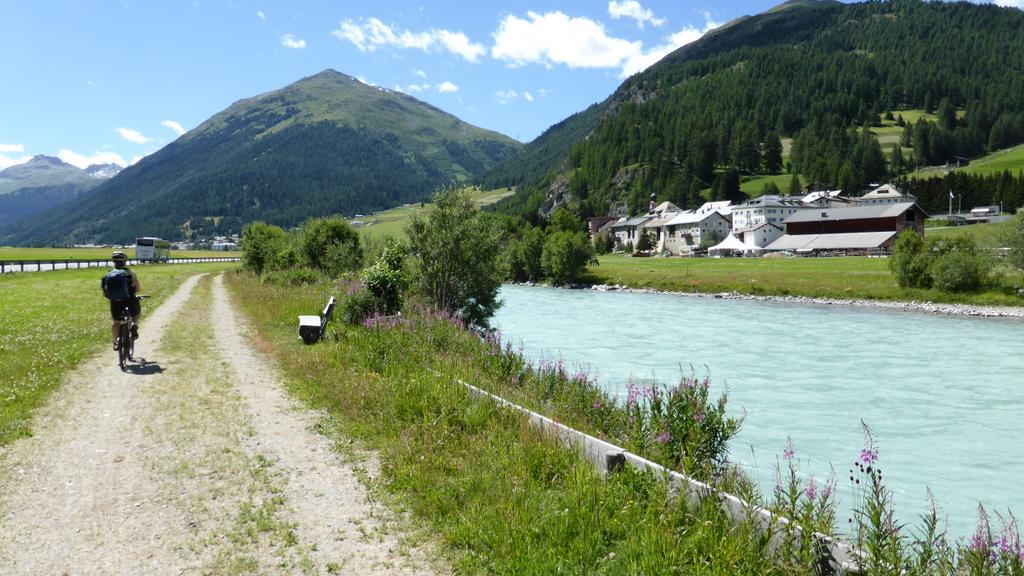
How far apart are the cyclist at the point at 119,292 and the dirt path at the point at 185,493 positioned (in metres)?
2.53

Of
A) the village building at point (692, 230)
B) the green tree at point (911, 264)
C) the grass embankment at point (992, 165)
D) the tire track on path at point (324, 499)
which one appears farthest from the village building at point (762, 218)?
the tire track on path at point (324, 499)

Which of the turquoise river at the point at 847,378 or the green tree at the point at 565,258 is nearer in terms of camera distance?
the turquoise river at the point at 847,378

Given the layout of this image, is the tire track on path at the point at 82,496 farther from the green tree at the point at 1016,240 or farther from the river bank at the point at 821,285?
the green tree at the point at 1016,240

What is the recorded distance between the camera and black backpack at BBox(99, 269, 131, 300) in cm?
1458

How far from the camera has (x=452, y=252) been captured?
2580cm

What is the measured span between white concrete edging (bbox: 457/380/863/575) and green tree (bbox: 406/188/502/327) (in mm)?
16930

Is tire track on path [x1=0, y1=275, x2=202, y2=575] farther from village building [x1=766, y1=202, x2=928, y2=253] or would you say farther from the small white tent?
the small white tent

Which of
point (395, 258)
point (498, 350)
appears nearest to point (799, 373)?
point (498, 350)

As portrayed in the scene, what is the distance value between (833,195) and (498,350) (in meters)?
178

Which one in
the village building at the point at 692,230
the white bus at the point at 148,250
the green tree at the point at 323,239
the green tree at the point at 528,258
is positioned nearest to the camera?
the green tree at the point at 323,239

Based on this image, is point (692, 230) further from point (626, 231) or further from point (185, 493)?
point (185, 493)

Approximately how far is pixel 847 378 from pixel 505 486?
22.1 meters

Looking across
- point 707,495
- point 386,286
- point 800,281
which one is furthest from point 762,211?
point 707,495

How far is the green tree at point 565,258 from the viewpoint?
8069cm
